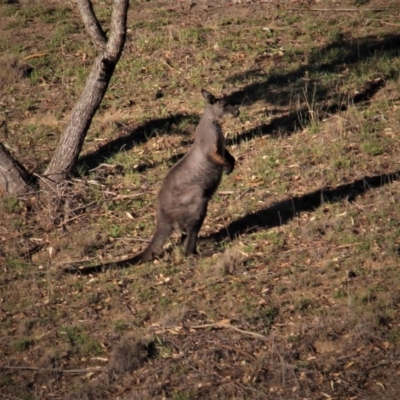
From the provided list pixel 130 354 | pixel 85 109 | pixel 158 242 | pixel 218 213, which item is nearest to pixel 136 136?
pixel 85 109

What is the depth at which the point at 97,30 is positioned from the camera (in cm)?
1061

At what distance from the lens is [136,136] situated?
12.1 metres

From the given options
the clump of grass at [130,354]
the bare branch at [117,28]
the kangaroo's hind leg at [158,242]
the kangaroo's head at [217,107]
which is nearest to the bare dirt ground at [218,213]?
the clump of grass at [130,354]

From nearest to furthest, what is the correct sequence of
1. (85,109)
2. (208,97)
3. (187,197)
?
(187,197) → (208,97) → (85,109)

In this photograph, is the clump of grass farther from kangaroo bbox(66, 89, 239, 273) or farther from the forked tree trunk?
the forked tree trunk

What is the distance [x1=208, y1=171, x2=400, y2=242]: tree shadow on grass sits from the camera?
31.5 feet

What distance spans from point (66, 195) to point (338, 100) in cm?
409

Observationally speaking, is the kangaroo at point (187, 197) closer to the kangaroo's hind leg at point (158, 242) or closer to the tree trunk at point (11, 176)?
the kangaroo's hind leg at point (158, 242)

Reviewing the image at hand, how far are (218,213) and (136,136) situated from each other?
8.31 feet

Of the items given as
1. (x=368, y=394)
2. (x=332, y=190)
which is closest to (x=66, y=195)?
(x=332, y=190)

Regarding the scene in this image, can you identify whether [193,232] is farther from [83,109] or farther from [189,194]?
[83,109]

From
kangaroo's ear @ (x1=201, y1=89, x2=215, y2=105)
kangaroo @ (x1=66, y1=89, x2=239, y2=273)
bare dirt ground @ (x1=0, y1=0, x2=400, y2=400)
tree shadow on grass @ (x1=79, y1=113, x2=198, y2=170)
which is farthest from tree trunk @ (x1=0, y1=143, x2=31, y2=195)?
kangaroo's ear @ (x1=201, y1=89, x2=215, y2=105)

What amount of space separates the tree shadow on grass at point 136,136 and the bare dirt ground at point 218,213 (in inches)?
1.4

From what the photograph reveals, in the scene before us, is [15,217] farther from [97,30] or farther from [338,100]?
[338,100]
